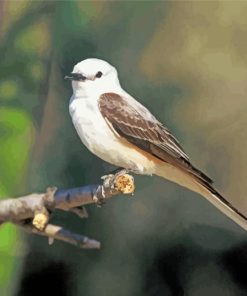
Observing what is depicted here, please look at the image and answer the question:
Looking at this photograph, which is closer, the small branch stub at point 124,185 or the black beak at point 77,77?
the small branch stub at point 124,185

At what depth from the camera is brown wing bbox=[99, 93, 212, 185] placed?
5.16 feet

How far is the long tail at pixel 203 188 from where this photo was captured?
1588 mm

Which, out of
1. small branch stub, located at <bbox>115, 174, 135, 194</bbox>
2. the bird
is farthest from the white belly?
small branch stub, located at <bbox>115, 174, 135, 194</bbox>

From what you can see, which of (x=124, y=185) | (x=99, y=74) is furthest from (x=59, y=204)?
(x=99, y=74)

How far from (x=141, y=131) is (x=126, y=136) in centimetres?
4

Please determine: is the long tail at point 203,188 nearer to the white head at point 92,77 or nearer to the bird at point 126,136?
the bird at point 126,136

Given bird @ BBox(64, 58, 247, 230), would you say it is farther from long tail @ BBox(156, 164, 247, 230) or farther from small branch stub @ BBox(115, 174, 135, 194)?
small branch stub @ BBox(115, 174, 135, 194)

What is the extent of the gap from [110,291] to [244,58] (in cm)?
57

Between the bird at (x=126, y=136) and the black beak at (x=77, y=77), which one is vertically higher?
the black beak at (x=77, y=77)

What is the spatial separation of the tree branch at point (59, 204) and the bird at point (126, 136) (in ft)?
0.17

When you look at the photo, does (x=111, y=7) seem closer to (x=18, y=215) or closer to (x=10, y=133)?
(x=10, y=133)

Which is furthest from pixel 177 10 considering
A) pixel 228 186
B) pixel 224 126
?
pixel 228 186

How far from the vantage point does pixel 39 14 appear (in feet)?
5.81

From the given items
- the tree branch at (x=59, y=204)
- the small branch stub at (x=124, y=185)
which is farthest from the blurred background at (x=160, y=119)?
the small branch stub at (x=124, y=185)
